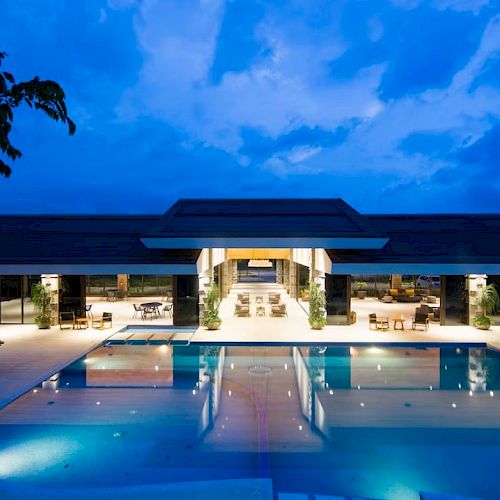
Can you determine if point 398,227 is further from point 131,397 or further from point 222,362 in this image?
point 131,397

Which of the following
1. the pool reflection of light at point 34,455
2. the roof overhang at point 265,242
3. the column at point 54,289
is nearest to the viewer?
the pool reflection of light at point 34,455

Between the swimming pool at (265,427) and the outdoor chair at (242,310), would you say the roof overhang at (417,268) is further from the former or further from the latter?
the outdoor chair at (242,310)

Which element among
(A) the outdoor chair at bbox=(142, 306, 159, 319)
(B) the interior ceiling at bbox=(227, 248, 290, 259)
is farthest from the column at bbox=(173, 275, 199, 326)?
(B) the interior ceiling at bbox=(227, 248, 290, 259)

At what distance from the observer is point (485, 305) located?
16.9 metres

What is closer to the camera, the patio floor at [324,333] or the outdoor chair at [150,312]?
the patio floor at [324,333]

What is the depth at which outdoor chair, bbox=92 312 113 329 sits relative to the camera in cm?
1678

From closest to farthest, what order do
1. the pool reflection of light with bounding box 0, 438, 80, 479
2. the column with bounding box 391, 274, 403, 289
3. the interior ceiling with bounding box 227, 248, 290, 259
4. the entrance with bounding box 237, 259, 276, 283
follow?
the pool reflection of light with bounding box 0, 438, 80, 479 → the interior ceiling with bounding box 227, 248, 290, 259 → the column with bounding box 391, 274, 403, 289 → the entrance with bounding box 237, 259, 276, 283

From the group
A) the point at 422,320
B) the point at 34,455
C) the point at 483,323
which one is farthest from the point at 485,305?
the point at 34,455

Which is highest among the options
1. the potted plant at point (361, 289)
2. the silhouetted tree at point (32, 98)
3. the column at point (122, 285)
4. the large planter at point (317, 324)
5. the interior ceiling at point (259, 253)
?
the silhouetted tree at point (32, 98)

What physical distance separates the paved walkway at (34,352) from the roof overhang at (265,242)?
166 inches

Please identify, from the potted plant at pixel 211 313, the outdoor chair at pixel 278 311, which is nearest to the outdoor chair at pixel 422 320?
the outdoor chair at pixel 278 311

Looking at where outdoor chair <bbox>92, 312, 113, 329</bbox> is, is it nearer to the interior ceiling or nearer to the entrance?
the interior ceiling

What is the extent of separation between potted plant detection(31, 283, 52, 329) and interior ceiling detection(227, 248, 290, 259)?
496 inches

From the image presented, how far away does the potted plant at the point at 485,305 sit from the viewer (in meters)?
16.8
